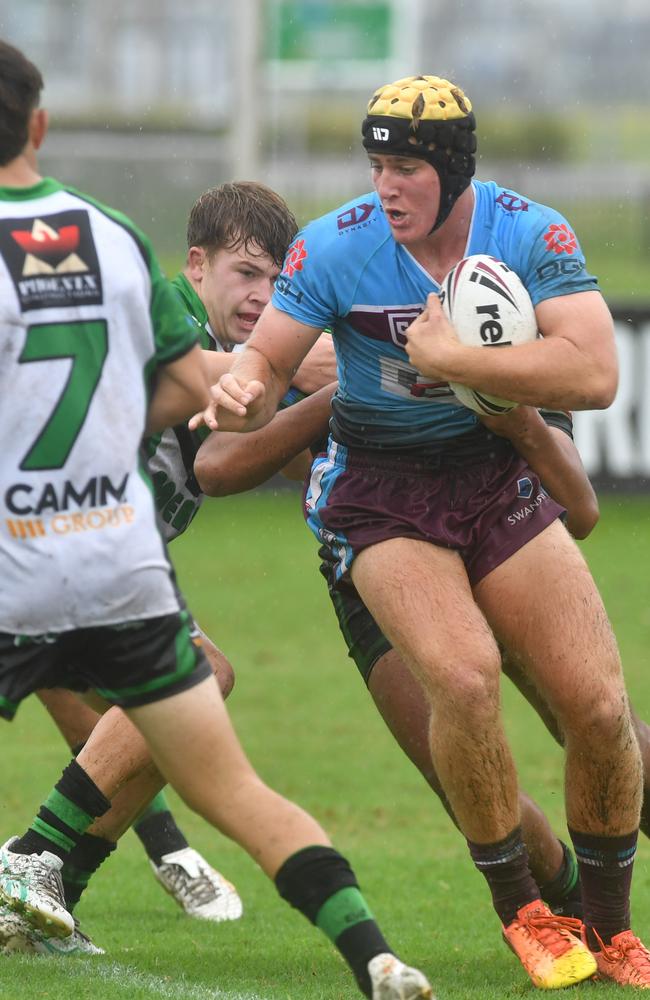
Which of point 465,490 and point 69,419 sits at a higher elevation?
point 69,419

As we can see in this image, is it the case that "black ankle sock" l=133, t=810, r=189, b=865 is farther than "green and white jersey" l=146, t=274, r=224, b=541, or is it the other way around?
"black ankle sock" l=133, t=810, r=189, b=865

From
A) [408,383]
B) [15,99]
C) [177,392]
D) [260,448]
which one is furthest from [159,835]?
[15,99]

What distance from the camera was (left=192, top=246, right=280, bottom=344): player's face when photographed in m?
5.84

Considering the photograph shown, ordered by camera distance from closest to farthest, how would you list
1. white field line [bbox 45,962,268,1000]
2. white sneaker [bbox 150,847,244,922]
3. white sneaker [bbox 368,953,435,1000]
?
white sneaker [bbox 368,953,435,1000] → white field line [bbox 45,962,268,1000] → white sneaker [bbox 150,847,244,922]

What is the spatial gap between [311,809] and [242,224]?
10.1 ft

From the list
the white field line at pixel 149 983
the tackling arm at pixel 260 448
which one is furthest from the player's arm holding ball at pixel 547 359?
the white field line at pixel 149 983

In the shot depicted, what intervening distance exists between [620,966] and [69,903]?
5.73 feet

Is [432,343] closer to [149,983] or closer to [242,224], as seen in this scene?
[242,224]

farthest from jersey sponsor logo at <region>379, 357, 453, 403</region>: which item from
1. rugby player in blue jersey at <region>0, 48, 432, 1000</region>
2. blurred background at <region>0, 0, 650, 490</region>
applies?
blurred background at <region>0, 0, 650, 490</region>

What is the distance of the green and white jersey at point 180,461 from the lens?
579 centimetres

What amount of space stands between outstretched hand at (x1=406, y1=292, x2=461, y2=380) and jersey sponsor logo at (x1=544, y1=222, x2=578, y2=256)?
1.25ft

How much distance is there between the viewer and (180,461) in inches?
230

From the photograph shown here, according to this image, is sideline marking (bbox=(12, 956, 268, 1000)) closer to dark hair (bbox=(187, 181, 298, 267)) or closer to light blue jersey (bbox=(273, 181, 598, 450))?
light blue jersey (bbox=(273, 181, 598, 450))

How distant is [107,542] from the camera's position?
408cm
